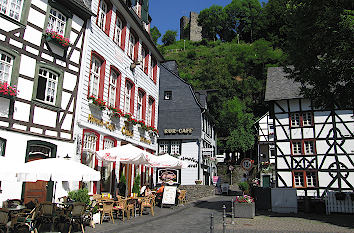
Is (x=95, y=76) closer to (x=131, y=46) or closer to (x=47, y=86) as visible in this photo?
(x=47, y=86)

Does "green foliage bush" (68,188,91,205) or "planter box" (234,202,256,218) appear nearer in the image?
"green foliage bush" (68,188,91,205)

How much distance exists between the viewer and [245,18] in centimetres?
9081

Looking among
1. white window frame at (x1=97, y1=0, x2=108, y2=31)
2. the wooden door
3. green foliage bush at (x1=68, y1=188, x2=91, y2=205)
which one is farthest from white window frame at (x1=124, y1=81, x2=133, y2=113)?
green foliage bush at (x1=68, y1=188, x2=91, y2=205)

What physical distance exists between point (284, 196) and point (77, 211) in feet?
35.6

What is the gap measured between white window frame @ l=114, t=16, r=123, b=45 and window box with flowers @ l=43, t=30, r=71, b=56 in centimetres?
454

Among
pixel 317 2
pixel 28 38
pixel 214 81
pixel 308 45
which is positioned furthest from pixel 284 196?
pixel 214 81

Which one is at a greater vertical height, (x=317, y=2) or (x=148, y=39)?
(x=148, y=39)

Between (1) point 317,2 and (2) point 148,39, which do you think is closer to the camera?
(1) point 317,2

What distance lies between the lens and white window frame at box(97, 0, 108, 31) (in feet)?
48.7

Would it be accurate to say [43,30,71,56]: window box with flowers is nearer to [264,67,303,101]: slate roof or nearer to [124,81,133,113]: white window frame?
[124,81,133,113]: white window frame

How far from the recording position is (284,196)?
51.9 ft

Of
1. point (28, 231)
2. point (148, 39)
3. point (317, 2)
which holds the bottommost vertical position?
point (28, 231)

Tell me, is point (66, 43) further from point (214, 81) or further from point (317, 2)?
point (214, 81)

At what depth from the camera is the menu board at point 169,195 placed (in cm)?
1602
